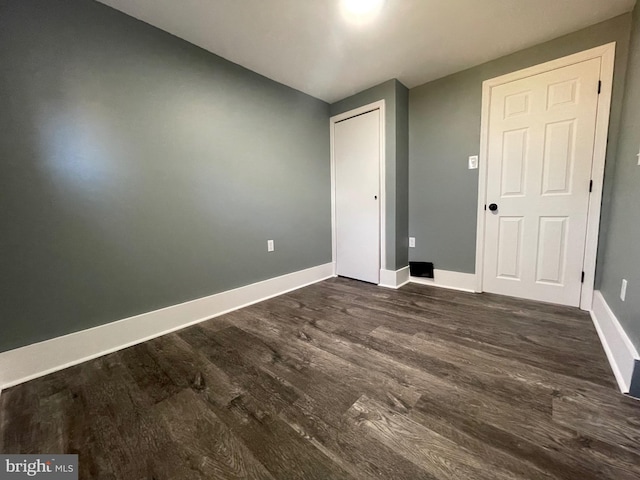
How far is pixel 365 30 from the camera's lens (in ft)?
5.90

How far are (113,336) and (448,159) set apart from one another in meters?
3.27

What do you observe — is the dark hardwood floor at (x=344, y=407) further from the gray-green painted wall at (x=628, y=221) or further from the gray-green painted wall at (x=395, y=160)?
the gray-green painted wall at (x=395, y=160)

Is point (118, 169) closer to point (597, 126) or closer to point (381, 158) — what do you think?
point (381, 158)

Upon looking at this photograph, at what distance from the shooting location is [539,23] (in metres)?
1.78

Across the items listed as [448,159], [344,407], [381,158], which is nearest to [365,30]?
[381,158]

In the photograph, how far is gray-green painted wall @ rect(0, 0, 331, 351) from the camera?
132 cm

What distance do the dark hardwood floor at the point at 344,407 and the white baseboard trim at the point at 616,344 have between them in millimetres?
52

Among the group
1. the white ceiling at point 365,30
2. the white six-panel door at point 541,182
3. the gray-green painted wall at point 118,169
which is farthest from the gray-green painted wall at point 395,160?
the gray-green painted wall at point 118,169

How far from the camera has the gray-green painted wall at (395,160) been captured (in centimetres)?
257

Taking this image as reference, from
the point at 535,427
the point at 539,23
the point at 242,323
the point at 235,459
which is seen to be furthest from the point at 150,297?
the point at 539,23

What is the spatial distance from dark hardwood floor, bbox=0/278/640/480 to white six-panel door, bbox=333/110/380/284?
4.02 ft

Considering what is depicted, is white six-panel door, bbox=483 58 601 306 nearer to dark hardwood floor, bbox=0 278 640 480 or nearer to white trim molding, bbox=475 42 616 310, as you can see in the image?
white trim molding, bbox=475 42 616 310

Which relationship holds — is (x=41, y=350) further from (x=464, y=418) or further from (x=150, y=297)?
(x=464, y=418)

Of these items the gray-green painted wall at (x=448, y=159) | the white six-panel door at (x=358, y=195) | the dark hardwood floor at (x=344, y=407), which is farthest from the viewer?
the white six-panel door at (x=358, y=195)
